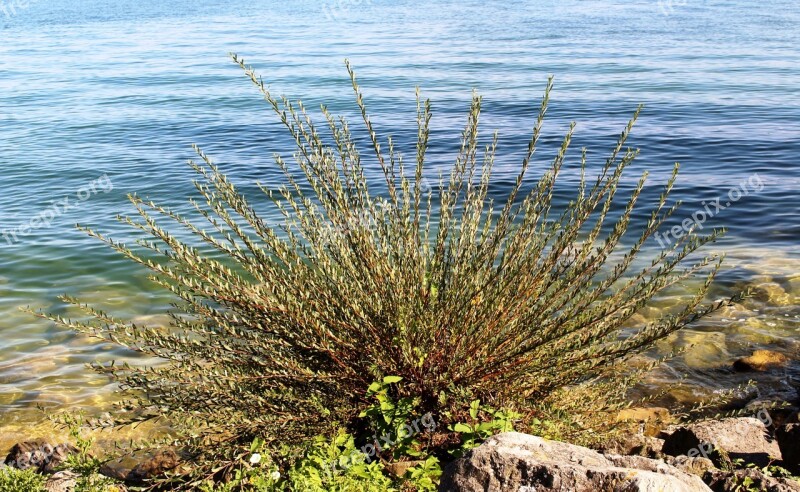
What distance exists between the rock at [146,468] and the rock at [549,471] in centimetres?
197

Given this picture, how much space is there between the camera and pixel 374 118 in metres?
17.2

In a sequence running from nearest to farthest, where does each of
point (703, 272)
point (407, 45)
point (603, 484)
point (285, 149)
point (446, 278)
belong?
point (603, 484) < point (446, 278) < point (703, 272) < point (285, 149) < point (407, 45)

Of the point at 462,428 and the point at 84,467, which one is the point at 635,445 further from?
the point at 84,467

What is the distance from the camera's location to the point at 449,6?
5153cm

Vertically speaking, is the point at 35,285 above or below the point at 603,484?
below

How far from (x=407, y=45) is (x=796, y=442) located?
90.7 feet

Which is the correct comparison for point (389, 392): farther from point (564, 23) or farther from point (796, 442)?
point (564, 23)

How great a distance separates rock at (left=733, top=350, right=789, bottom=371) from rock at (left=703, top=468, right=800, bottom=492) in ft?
8.43

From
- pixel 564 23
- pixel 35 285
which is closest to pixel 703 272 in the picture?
pixel 35 285

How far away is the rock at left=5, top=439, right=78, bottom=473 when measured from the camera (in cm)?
497

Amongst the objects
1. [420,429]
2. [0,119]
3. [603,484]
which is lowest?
[0,119]

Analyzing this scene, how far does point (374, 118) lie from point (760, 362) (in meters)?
12.2

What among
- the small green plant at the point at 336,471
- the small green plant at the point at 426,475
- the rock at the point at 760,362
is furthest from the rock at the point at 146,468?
the rock at the point at 760,362

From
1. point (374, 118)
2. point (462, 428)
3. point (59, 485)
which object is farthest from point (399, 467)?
point (374, 118)
